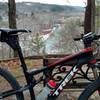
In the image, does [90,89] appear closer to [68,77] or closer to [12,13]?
[68,77]

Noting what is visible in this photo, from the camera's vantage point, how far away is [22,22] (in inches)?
496

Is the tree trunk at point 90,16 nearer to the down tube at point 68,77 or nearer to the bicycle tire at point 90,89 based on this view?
the down tube at point 68,77

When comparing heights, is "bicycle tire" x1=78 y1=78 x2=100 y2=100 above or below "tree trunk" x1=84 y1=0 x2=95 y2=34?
below

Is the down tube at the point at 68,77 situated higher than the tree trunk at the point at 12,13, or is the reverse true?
the tree trunk at the point at 12,13

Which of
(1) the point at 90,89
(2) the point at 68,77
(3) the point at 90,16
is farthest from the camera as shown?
(3) the point at 90,16

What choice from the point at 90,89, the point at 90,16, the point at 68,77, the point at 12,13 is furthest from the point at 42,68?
the point at 12,13

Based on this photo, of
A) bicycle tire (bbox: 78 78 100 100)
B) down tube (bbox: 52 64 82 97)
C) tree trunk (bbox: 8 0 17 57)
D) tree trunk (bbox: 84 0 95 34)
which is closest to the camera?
bicycle tire (bbox: 78 78 100 100)

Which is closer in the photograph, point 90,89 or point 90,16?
point 90,89

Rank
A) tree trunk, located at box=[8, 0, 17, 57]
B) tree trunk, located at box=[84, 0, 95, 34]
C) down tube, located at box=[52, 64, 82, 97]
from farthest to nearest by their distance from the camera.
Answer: tree trunk, located at box=[8, 0, 17, 57], tree trunk, located at box=[84, 0, 95, 34], down tube, located at box=[52, 64, 82, 97]

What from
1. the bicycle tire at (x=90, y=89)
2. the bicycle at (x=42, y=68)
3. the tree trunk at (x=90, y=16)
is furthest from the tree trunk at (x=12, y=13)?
the bicycle tire at (x=90, y=89)

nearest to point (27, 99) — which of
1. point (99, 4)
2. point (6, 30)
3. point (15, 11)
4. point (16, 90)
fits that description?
point (16, 90)

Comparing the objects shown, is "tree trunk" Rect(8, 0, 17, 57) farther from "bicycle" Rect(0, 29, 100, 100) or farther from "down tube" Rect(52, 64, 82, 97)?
"down tube" Rect(52, 64, 82, 97)

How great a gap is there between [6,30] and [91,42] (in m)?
0.92

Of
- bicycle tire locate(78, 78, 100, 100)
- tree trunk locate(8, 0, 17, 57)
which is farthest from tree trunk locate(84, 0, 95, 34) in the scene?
bicycle tire locate(78, 78, 100, 100)
